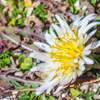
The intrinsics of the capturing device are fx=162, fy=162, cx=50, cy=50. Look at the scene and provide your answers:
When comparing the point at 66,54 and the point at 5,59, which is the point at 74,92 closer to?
the point at 66,54

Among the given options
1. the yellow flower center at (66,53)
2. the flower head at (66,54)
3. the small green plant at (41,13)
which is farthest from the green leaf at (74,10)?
the yellow flower center at (66,53)

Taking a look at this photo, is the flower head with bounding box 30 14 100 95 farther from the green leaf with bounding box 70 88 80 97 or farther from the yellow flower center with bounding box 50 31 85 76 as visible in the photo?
the green leaf with bounding box 70 88 80 97

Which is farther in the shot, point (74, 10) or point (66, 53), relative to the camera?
point (74, 10)

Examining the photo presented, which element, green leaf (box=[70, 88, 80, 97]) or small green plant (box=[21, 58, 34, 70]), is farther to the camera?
small green plant (box=[21, 58, 34, 70])

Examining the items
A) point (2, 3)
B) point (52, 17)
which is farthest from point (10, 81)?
point (2, 3)

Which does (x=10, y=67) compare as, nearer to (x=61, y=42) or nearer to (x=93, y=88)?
(x=61, y=42)

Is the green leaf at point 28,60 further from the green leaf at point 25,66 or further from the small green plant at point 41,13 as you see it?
the small green plant at point 41,13

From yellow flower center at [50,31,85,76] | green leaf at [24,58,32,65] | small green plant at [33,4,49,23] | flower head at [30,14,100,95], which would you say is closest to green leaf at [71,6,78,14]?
small green plant at [33,4,49,23]

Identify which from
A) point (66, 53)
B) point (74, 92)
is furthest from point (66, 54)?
point (74, 92)
